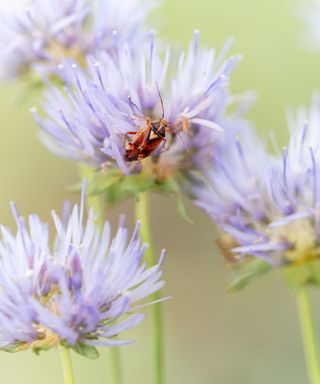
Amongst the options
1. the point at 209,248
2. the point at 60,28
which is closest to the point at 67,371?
the point at 60,28

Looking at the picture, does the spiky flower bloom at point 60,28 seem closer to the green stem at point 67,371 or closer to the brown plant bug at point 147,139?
the brown plant bug at point 147,139

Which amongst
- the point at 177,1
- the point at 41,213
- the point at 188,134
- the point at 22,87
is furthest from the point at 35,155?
the point at 188,134

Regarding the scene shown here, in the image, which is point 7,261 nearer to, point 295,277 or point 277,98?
point 295,277

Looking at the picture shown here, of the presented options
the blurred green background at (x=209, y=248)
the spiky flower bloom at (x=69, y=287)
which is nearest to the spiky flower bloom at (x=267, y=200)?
the spiky flower bloom at (x=69, y=287)

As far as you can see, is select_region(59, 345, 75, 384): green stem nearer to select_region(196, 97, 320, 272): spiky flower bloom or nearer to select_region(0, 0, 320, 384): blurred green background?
select_region(196, 97, 320, 272): spiky flower bloom

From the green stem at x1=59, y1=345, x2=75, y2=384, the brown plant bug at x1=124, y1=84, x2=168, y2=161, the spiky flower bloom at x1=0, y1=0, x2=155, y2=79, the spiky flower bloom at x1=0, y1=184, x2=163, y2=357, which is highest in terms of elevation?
the spiky flower bloom at x1=0, y1=0, x2=155, y2=79

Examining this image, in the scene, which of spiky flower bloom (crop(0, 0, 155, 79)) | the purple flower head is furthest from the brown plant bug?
spiky flower bloom (crop(0, 0, 155, 79))
